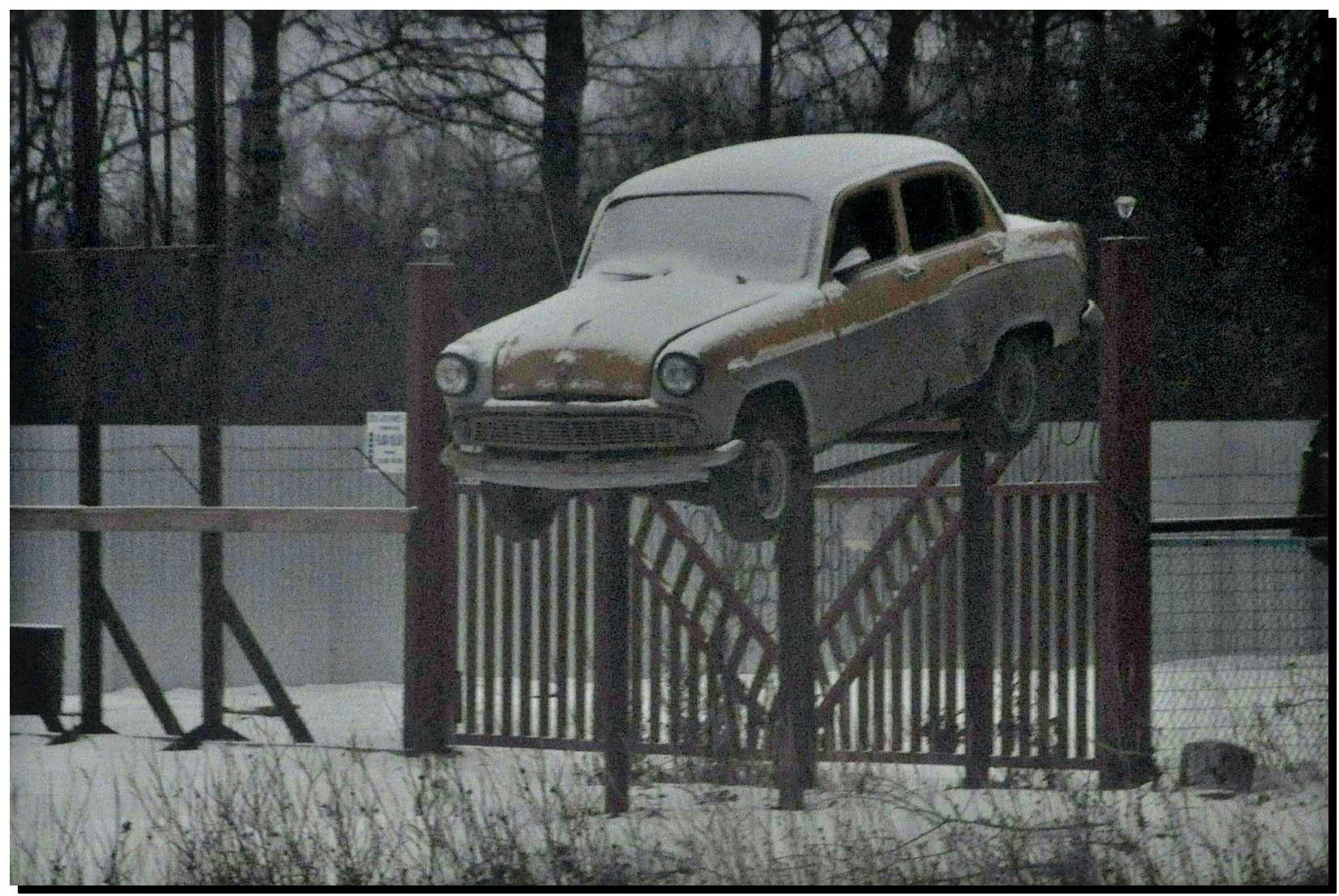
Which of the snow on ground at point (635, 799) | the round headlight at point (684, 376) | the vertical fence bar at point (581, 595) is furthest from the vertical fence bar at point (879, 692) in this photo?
the round headlight at point (684, 376)

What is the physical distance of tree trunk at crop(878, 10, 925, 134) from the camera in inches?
302

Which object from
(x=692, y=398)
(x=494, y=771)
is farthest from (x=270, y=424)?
(x=692, y=398)

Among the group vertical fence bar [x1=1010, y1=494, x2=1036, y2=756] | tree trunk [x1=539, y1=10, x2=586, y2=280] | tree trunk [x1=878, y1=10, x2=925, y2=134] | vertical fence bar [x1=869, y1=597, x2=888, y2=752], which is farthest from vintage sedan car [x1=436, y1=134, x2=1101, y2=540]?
vertical fence bar [x1=869, y1=597, x2=888, y2=752]

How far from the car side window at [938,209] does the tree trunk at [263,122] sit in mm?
2289

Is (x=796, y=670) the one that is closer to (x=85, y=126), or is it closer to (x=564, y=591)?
(x=564, y=591)

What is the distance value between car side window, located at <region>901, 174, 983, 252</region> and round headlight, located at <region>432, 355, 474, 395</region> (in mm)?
1609

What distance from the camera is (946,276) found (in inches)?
292

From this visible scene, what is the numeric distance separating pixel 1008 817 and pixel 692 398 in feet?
6.78

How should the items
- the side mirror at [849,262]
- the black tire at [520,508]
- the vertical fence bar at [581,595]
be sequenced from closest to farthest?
the side mirror at [849,262]
the black tire at [520,508]
the vertical fence bar at [581,595]

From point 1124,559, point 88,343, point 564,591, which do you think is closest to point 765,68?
point 564,591

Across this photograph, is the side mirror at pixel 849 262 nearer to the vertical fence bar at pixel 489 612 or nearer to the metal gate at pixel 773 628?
the metal gate at pixel 773 628

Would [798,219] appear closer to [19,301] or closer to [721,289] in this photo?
[721,289]

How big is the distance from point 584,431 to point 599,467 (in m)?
0.12

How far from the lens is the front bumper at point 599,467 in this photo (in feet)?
22.0
